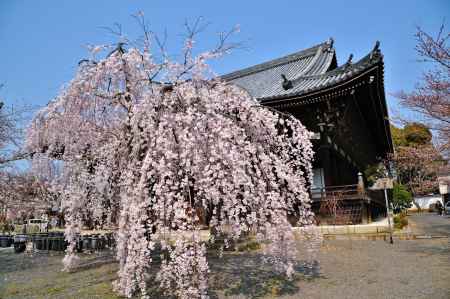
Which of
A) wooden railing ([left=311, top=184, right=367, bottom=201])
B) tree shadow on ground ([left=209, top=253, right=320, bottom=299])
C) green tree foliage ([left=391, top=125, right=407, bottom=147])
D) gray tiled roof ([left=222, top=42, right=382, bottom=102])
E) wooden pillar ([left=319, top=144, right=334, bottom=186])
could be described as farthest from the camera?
green tree foliage ([left=391, top=125, right=407, bottom=147])

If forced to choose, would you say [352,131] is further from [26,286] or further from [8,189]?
[8,189]

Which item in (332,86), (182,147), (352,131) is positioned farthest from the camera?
(352,131)

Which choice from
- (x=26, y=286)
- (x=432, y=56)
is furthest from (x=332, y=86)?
(x=26, y=286)

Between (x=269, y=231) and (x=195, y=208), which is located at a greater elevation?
(x=195, y=208)

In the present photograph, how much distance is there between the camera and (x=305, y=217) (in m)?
5.53

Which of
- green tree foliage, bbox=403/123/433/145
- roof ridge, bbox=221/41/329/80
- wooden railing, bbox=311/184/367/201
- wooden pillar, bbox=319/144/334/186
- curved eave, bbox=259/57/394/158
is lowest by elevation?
wooden railing, bbox=311/184/367/201

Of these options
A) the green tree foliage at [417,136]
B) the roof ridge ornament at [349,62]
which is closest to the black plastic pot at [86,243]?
the roof ridge ornament at [349,62]

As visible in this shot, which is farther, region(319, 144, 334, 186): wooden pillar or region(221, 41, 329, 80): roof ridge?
region(221, 41, 329, 80): roof ridge

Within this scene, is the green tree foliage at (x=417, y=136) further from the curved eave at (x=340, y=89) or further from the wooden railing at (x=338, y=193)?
the wooden railing at (x=338, y=193)

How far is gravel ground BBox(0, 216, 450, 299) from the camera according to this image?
16.3 ft

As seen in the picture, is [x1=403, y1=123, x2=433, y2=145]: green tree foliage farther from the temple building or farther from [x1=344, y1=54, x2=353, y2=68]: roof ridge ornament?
[x1=344, y1=54, x2=353, y2=68]: roof ridge ornament

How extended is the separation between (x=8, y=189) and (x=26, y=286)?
6.57 metres

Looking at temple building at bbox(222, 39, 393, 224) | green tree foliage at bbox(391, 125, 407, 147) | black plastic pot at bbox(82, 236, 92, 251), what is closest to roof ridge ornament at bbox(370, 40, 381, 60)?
temple building at bbox(222, 39, 393, 224)

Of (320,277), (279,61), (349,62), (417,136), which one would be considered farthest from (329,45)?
(417,136)
